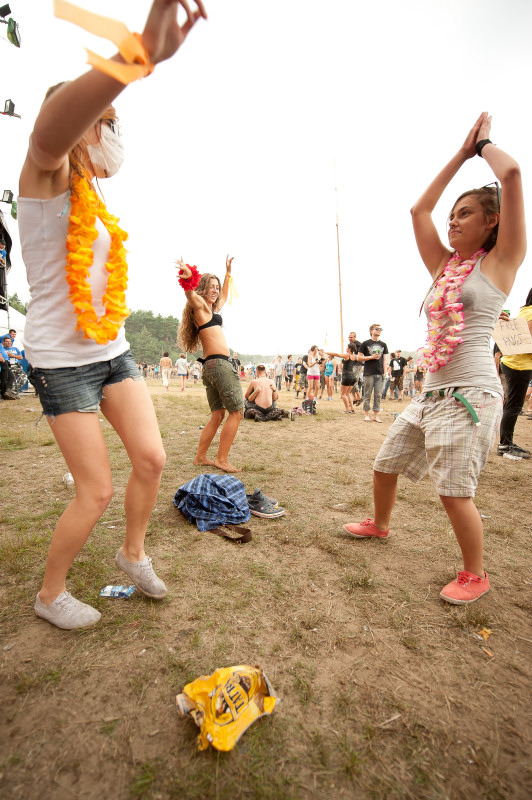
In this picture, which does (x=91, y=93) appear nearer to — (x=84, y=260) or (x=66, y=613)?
(x=84, y=260)

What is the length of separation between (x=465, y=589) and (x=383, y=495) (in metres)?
0.69

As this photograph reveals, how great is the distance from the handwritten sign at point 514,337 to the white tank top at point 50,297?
15.5 ft

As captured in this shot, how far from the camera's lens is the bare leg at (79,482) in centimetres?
154

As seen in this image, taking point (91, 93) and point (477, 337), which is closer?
point (91, 93)

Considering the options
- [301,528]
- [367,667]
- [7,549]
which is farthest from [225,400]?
[367,667]

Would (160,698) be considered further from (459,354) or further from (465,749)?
(459,354)

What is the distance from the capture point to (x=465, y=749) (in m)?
1.19

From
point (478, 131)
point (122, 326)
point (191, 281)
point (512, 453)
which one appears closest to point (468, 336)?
point (478, 131)

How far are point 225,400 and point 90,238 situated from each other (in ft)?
8.81

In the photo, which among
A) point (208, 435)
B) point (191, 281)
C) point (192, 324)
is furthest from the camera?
point (208, 435)

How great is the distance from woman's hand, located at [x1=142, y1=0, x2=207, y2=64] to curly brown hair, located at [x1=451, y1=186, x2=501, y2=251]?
5.12ft

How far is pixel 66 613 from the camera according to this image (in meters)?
1.67

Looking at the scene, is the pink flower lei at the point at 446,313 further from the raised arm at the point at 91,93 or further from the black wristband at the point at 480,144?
the raised arm at the point at 91,93

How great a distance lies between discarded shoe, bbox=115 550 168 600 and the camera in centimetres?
185
